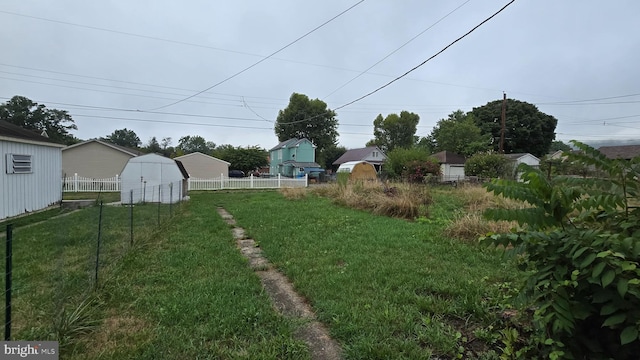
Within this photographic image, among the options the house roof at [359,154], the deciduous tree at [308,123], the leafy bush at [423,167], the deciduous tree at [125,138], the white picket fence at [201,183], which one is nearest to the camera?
the white picket fence at [201,183]

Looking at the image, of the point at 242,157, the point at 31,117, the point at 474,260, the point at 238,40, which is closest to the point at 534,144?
the point at 242,157

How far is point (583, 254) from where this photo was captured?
163 centimetres

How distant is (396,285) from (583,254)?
243 cm

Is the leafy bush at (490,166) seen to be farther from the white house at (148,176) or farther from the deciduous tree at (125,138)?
the deciduous tree at (125,138)

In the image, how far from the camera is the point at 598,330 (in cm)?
177

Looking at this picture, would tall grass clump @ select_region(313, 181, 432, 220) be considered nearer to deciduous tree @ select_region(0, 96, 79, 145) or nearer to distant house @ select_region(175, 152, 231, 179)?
distant house @ select_region(175, 152, 231, 179)

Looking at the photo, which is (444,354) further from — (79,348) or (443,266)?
(79,348)


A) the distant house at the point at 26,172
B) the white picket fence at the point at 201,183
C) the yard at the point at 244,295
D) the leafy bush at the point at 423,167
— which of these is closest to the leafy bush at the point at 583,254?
the yard at the point at 244,295

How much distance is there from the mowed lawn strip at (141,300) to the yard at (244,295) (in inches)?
0.6

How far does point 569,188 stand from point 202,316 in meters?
3.28

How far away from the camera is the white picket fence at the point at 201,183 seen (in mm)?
20344

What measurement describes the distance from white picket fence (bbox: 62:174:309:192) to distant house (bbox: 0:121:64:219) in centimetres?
926

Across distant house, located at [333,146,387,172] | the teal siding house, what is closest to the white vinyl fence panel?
the teal siding house

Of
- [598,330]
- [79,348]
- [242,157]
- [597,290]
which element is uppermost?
[242,157]
